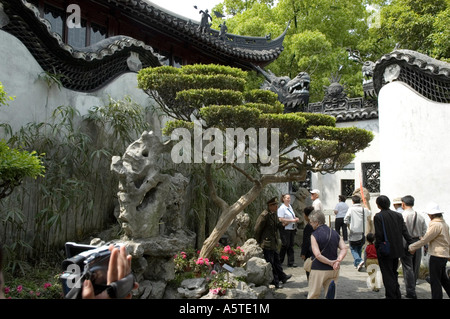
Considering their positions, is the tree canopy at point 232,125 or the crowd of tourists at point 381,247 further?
the tree canopy at point 232,125

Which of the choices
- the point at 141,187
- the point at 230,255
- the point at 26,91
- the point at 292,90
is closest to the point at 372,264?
the point at 230,255

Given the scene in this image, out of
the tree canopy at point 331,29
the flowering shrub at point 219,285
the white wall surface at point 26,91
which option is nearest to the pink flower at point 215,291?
the flowering shrub at point 219,285

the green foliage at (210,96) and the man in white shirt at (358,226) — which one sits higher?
the green foliage at (210,96)

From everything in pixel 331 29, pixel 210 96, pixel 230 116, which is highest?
pixel 331 29

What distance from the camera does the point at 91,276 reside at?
79.4 inches

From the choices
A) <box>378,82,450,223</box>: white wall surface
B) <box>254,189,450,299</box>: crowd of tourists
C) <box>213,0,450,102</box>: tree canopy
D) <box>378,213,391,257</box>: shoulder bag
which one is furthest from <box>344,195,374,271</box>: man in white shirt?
<box>213,0,450,102</box>: tree canopy

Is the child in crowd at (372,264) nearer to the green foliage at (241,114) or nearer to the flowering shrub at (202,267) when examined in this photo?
the green foliage at (241,114)

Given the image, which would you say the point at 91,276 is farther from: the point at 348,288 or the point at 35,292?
the point at 348,288

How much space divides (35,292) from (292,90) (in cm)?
866

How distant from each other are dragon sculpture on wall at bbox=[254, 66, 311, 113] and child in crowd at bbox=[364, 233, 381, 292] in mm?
6074

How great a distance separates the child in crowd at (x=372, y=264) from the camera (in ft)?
17.8

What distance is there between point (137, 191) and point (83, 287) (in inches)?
103

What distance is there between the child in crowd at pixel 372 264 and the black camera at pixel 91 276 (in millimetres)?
4287
